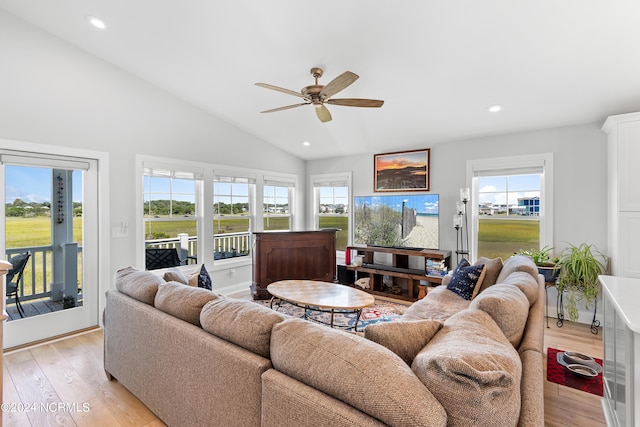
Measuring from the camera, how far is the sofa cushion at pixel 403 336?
1.19m

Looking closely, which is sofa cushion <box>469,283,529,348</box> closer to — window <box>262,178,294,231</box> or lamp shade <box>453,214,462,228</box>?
lamp shade <box>453,214,462,228</box>

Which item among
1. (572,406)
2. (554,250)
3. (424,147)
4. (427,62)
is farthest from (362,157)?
(572,406)

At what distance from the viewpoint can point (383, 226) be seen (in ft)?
17.0

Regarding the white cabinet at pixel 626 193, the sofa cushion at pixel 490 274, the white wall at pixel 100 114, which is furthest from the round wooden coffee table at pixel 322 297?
the white cabinet at pixel 626 193

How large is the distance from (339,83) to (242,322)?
1.94m

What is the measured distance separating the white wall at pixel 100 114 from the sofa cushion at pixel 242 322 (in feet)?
9.11


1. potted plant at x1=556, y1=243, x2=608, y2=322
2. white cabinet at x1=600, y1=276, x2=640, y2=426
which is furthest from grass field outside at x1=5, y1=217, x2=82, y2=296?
potted plant at x1=556, y1=243, x2=608, y2=322

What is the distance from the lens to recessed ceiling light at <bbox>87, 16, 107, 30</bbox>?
9.52ft

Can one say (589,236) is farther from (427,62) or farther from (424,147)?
(427,62)

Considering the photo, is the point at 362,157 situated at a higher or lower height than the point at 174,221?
higher

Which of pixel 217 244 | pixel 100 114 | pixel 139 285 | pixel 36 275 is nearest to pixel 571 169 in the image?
pixel 139 285

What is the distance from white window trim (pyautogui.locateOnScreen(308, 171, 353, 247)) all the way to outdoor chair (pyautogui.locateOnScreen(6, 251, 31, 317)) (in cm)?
419

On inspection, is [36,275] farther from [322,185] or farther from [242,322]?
[322,185]

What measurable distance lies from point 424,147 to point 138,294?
4.23 m
